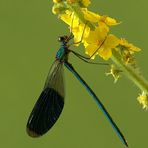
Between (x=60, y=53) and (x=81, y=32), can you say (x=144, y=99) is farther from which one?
(x=60, y=53)

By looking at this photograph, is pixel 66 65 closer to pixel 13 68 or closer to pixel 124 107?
pixel 124 107

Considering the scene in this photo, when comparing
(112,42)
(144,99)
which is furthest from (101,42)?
(144,99)

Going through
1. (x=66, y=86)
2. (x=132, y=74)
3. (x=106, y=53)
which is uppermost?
(x=66, y=86)

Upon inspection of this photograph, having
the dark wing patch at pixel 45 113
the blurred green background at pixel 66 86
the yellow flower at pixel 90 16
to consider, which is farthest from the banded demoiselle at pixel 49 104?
the blurred green background at pixel 66 86

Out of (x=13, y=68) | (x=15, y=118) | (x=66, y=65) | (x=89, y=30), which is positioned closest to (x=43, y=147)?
(x=15, y=118)

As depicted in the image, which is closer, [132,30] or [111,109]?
[111,109]
